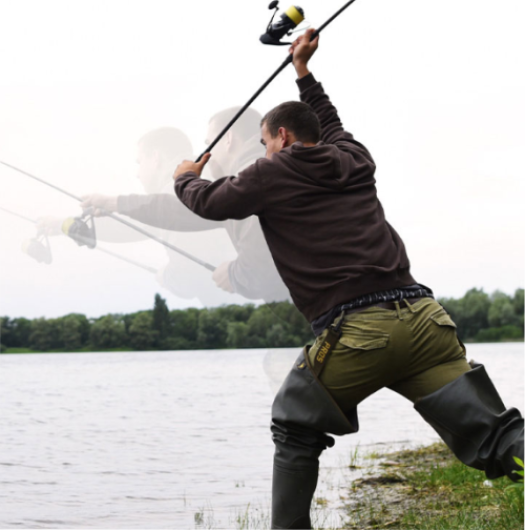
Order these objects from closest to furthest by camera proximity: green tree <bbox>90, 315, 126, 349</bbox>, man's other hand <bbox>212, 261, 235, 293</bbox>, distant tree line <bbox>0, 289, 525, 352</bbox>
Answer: man's other hand <bbox>212, 261, 235, 293</bbox>
distant tree line <bbox>0, 289, 525, 352</bbox>
green tree <bbox>90, 315, 126, 349</bbox>

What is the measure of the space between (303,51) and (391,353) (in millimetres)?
1366

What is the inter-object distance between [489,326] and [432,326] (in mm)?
54533

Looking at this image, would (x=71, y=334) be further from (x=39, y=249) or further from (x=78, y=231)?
(x=78, y=231)

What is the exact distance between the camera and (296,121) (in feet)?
9.75

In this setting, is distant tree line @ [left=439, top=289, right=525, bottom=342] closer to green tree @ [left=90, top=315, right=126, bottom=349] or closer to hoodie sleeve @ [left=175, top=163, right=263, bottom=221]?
green tree @ [left=90, top=315, right=126, bottom=349]

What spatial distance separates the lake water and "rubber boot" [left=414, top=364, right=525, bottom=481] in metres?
1.96

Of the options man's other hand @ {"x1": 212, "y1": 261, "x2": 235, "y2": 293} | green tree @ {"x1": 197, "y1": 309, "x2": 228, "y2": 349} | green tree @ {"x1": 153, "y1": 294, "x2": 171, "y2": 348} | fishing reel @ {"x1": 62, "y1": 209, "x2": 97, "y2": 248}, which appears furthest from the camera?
green tree @ {"x1": 153, "y1": 294, "x2": 171, "y2": 348}

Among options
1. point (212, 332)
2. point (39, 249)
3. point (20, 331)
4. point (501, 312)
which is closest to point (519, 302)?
point (501, 312)

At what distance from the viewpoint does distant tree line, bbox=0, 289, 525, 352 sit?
494 inches

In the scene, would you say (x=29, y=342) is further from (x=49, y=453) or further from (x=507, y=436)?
Answer: (x=507, y=436)

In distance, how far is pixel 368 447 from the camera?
8.88m

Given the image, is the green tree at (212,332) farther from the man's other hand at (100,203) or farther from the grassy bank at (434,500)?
the grassy bank at (434,500)

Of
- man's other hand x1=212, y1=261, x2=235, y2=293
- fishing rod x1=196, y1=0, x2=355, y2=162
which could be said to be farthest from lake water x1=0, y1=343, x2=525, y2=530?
fishing rod x1=196, y1=0, x2=355, y2=162

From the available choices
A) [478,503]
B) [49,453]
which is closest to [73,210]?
[49,453]
